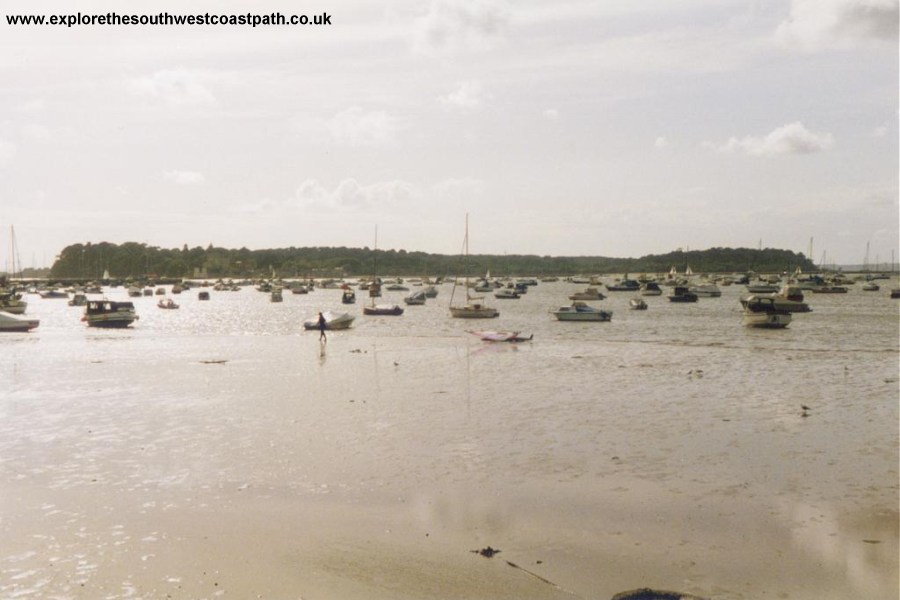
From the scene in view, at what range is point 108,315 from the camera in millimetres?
66125

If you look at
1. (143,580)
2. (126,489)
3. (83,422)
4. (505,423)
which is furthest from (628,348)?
(143,580)

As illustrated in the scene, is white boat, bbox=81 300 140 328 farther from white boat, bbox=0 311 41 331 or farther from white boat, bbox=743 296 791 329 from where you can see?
white boat, bbox=743 296 791 329

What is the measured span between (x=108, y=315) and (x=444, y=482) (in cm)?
5745

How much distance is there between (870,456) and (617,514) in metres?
8.11

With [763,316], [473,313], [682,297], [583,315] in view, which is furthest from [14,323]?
[682,297]

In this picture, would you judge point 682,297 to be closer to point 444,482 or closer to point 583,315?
point 583,315

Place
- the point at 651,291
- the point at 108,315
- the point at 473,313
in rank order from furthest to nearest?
the point at 651,291 → the point at 473,313 → the point at 108,315

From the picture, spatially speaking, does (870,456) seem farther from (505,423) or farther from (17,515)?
(17,515)

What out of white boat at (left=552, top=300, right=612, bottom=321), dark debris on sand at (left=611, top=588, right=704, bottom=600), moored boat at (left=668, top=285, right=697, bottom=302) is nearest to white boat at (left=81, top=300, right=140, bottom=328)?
white boat at (left=552, top=300, right=612, bottom=321)

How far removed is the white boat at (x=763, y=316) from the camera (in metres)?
64.9

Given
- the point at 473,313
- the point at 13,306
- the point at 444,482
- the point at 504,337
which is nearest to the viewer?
the point at 444,482

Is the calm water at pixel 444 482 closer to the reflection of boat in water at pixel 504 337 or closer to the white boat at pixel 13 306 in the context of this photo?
the reflection of boat in water at pixel 504 337

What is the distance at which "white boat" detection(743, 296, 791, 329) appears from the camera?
64.9 meters

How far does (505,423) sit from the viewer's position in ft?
74.5
